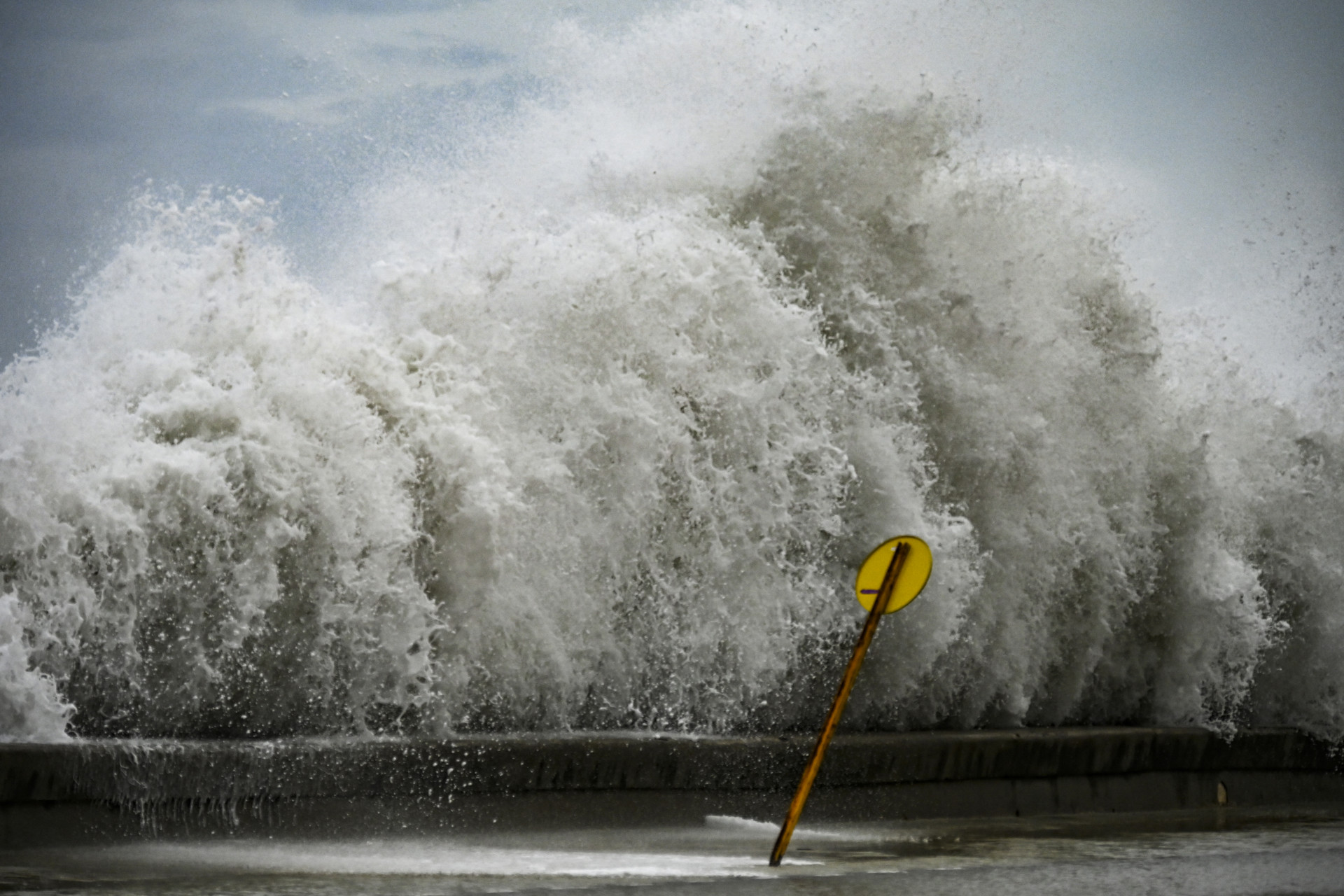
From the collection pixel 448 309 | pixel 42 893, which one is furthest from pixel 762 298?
pixel 42 893

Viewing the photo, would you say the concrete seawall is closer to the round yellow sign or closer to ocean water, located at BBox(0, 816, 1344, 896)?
ocean water, located at BBox(0, 816, 1344, 896)

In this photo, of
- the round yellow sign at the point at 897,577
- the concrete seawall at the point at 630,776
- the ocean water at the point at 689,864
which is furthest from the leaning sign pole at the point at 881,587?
the concrete seawall at the point at 630,776

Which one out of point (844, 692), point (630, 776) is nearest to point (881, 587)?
point (844, 692)

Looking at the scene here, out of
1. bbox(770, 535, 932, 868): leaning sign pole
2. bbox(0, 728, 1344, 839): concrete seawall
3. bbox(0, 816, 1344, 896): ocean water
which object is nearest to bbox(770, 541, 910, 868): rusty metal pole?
bbox(770, 535, 932, 868): leaning sign pole

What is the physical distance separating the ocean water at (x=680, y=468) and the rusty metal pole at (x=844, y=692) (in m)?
2.03

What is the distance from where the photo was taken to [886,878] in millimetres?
5379

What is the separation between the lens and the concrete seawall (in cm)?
552

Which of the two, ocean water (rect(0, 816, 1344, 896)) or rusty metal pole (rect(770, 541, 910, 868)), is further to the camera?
rusty metal pole (rect(770, 541, 910, 868))

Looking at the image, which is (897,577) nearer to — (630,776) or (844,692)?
(844,692)

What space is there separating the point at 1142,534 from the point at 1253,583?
97 centimetres

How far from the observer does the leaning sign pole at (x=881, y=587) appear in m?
5.84

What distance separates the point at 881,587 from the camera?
19.4 ft

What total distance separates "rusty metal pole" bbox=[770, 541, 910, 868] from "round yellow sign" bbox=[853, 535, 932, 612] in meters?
0.01

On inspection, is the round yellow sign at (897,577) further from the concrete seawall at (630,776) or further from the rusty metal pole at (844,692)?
the concrete seawall at (630,776)
